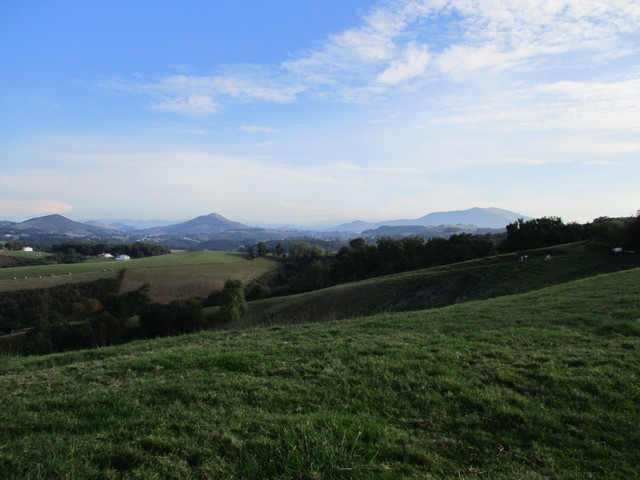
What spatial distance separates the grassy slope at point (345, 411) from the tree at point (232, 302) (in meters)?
34.2

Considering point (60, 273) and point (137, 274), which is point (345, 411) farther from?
point (60, 273)

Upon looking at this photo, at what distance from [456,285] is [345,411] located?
27.7 metres

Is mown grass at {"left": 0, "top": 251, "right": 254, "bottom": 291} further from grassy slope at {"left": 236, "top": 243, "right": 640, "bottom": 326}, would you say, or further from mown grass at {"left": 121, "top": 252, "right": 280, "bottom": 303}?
grassy slope at {"left": 236, "top": 243, "right": 640, "bottom": 326}

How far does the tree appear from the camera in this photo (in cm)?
4438

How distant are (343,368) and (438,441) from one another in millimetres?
3220

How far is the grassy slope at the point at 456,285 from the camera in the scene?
89.9 ft

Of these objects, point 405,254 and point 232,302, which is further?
point 405,254

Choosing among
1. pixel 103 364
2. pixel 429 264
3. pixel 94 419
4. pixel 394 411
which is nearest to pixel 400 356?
pixel 394 411

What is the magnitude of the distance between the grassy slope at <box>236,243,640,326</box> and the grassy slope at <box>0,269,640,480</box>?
16320 mm

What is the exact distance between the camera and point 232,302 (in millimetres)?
45812

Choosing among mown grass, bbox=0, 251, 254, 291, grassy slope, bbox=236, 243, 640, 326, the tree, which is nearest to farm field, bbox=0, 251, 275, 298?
mown grass, bbox=0, 251, 254, 291

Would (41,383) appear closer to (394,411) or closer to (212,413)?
(212,413)

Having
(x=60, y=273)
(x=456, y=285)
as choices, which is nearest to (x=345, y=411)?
(x=456, y=285)

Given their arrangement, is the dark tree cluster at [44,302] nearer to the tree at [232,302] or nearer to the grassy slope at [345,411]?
the tree at [232,302]
